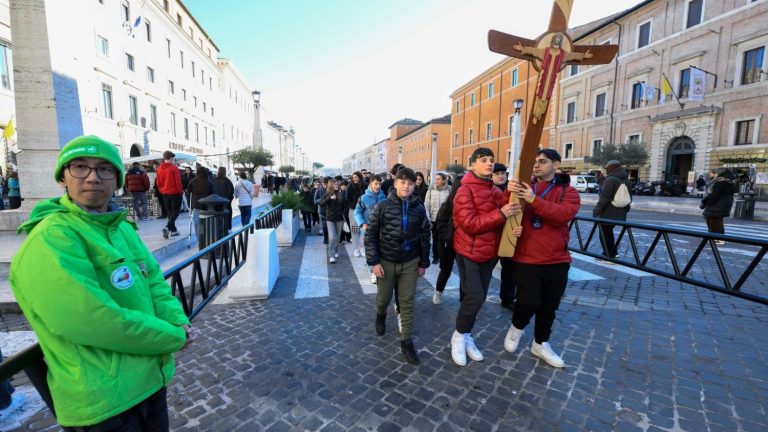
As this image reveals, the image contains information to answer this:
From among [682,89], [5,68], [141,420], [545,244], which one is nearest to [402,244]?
[545,244]

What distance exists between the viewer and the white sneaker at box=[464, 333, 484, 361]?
129 inches

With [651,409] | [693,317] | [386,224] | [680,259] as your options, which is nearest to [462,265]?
[386,224]

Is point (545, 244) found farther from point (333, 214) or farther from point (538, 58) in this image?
point (333, 214)

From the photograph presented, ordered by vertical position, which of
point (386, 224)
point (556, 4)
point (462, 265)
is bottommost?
point (462, 265)

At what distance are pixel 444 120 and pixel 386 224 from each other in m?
68.6

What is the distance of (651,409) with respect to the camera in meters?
2.60

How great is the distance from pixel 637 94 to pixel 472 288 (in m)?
35.8

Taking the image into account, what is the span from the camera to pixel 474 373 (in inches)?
122

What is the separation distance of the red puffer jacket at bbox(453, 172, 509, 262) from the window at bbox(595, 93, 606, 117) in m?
36.9

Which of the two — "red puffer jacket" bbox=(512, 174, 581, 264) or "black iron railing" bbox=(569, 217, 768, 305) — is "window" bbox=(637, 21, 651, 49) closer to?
"black iron railing" bbox=(569, 217, 768, 305)

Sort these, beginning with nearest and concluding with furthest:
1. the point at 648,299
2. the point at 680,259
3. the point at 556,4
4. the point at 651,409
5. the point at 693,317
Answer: the point at 651,409 → the point at 556,4 → the point at 693,317 → the point at 648,299 → the point at 680,259

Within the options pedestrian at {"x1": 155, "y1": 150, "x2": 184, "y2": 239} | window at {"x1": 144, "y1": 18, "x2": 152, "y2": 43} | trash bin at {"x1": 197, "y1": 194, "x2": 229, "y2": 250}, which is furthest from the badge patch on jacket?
window at {"x1": 144, "y1": 18, "x2": 152, "y2": 43}

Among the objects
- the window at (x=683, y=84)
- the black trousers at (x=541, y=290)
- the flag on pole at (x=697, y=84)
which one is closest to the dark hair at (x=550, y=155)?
the black trousers at (x=541, y=290)

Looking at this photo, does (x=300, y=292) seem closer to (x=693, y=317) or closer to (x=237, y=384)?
(x=237, y=384)
